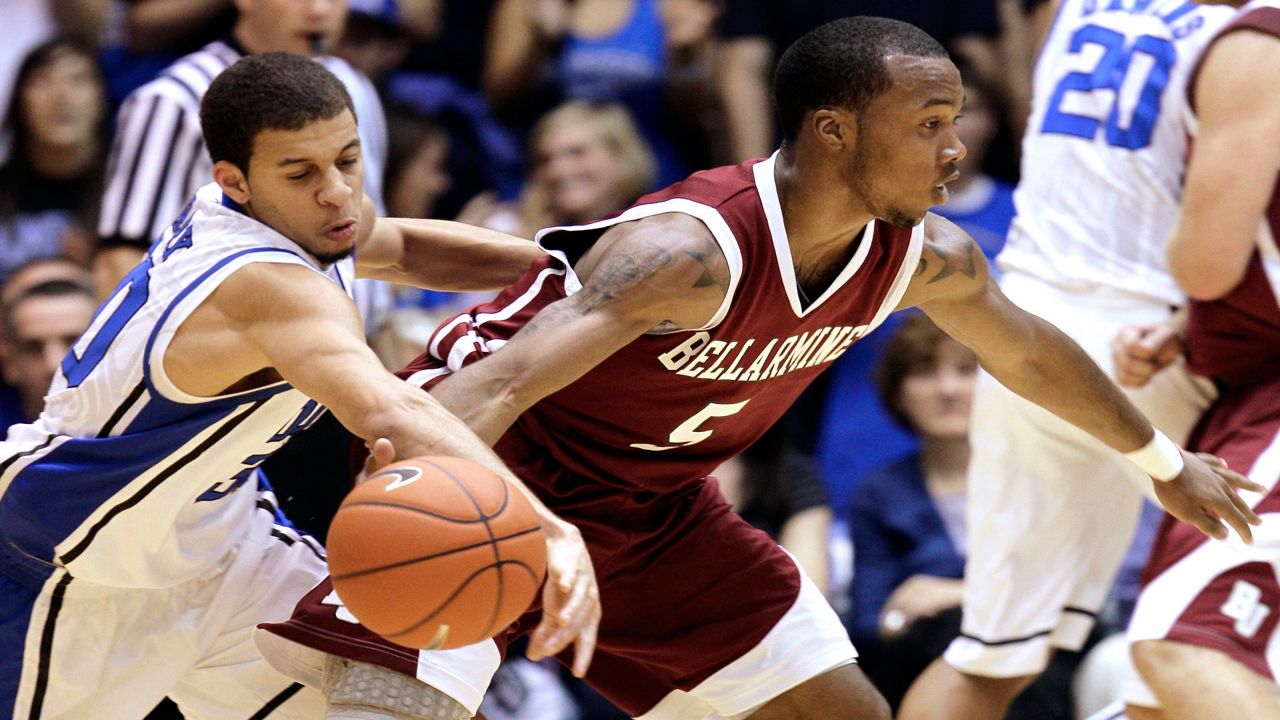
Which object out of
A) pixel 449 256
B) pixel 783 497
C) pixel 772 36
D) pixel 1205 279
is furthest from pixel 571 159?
pixel 1205 279

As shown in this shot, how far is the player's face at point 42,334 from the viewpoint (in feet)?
21.9

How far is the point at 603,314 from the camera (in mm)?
3520

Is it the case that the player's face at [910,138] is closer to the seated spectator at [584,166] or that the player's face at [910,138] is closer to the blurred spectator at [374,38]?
the seated spectator at [584,166]

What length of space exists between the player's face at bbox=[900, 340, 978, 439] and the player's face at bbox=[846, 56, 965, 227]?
111 inches

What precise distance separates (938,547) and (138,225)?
9.88 ft

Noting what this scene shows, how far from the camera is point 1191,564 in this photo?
452 centimetres

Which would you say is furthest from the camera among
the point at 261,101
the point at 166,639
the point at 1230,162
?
the point at 1230,162

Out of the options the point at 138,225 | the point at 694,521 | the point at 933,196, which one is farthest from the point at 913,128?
the point at 138,225

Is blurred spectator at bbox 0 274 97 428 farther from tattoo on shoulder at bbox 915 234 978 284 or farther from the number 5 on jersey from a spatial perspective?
tattoo on shoulder at bbox 915 234 978 284

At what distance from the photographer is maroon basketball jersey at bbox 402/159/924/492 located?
3.82 meters

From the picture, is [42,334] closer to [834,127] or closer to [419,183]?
[419,183]

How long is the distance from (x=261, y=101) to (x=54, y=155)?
A: 4.31m

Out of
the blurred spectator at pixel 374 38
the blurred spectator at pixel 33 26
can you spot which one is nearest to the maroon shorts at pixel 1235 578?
the blurred spectator at pixel 374 38

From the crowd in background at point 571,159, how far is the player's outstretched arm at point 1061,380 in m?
1.72
